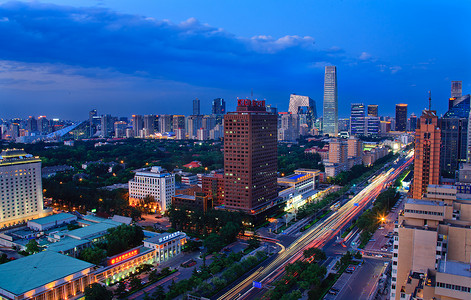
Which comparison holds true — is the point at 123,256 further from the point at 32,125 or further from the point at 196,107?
the point at 196,107

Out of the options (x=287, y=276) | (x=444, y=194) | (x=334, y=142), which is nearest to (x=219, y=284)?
(x=287, y=276)

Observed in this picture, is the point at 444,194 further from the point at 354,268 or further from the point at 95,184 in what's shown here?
the point at 95,184

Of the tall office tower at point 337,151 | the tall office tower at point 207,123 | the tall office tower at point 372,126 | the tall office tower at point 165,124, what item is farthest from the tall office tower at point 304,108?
the tall office tower at point 337,151

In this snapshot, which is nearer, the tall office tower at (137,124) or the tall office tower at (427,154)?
the tall office tower at (427,154)

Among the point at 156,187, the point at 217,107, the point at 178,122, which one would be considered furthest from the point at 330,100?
the point at 156,187

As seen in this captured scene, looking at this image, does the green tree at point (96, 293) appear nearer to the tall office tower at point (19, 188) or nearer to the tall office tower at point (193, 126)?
the tall office tower at point (19, 188)

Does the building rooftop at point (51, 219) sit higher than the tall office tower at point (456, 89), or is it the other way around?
the tall office tower at point (456, 89)

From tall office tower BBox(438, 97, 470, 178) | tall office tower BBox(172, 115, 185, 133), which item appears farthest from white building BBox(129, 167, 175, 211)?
tall office tower BBox(172, 115, 185, 133)
